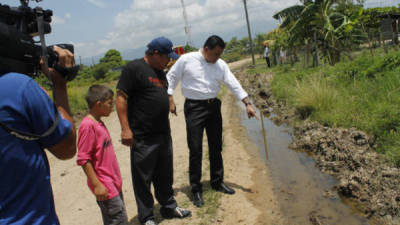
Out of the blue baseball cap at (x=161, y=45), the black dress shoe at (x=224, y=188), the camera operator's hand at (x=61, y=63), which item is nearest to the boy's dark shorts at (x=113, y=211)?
the camera operator's hand at (x=61, y=63)

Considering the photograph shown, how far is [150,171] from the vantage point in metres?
3.40

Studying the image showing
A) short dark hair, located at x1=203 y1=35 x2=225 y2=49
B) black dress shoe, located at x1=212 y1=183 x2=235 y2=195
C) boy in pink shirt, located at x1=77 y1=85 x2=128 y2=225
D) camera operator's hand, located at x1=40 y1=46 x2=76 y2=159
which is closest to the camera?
camera operator's hand, located at x1=40 y1=46 x2=76 y2=159

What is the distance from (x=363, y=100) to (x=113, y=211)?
569 cm

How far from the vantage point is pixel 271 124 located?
8500 millimetres

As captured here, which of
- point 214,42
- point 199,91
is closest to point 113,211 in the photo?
point 199,91

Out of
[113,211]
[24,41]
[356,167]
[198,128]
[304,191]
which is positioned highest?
[24,41]

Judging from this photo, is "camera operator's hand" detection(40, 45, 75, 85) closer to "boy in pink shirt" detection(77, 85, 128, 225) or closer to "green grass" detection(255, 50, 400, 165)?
"boy in pink shirt" detection(77, 85, 128, 225)

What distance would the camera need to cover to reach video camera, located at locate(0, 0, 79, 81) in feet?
4.28

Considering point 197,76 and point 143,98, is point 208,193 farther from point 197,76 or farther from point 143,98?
point 143,98

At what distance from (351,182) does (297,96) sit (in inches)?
172

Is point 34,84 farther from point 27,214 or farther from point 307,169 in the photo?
point 307,169

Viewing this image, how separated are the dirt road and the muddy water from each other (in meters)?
0.18

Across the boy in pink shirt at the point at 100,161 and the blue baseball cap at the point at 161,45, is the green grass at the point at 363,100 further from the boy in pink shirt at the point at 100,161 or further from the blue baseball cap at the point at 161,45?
the boy in pink shirt at the point at 100,161

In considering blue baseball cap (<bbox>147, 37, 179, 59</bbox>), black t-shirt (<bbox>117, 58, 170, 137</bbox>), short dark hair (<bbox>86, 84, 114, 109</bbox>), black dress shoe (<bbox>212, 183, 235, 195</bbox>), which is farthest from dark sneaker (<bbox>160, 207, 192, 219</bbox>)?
blue baseball cap (<bbox>147, 37, 179, 59</bbox>)
